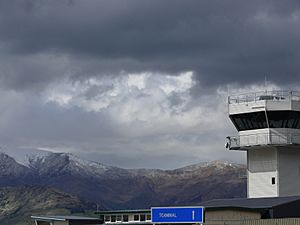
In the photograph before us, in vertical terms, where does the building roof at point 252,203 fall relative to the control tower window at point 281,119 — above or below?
below

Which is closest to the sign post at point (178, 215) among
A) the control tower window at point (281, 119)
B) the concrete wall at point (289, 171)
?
the concrete wall at point (289, 171)

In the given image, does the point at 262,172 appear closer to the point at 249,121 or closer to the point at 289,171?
the point at 289,171

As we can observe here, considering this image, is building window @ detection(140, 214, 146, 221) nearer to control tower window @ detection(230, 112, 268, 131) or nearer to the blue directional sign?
control tower window @ detection(230, 112, 268, 131)

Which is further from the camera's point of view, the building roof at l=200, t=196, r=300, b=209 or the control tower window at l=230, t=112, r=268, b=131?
the control tower window at l=230, t=112, r=268, b=131

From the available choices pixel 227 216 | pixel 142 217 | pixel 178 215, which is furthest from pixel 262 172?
pixel 178 215

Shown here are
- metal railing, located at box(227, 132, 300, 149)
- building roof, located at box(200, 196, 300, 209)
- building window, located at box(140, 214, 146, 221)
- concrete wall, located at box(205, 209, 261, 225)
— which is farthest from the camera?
building window, located at box(140, 214, 146, 221)

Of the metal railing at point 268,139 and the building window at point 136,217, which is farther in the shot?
the building window at point 136,217

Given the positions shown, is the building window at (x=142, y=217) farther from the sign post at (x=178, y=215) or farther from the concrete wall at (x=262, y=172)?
the sign post at (x=178, y=215)

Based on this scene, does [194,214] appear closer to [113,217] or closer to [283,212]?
[283,212]

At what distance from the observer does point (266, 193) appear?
94750mm

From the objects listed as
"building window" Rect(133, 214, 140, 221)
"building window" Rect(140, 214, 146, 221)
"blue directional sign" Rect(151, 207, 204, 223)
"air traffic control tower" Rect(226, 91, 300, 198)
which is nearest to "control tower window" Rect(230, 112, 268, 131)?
"air traffic control tower" Rect(226, 91, 300, 198)

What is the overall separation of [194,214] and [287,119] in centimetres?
2593

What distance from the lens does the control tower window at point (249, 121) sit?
9444 centimetres

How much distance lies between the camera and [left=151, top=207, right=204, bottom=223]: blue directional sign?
74062mm
